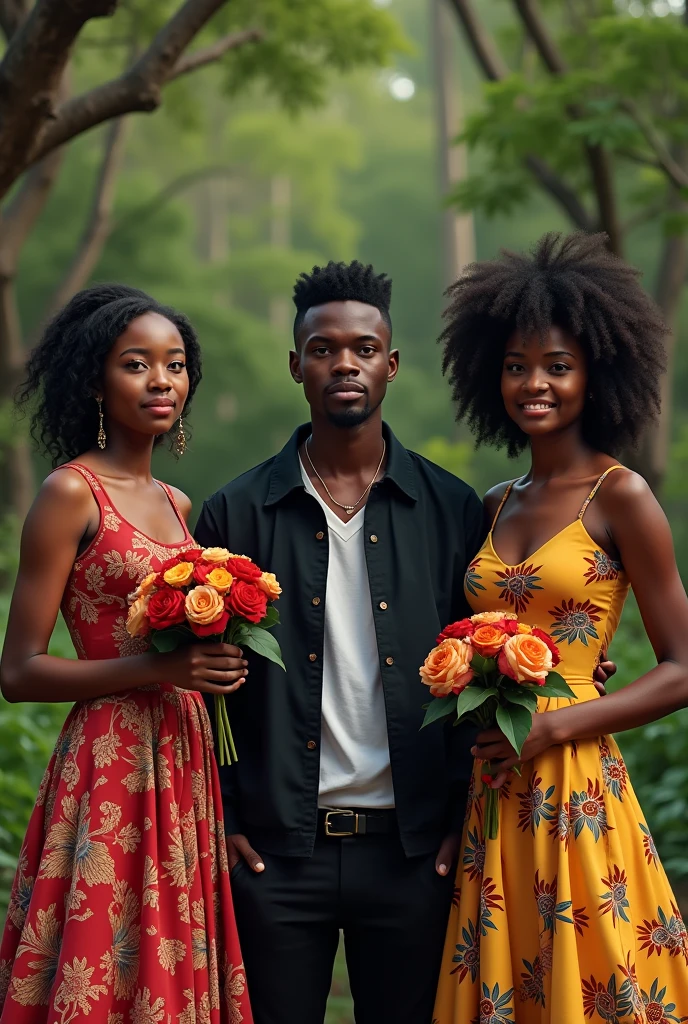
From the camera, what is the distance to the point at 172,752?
363 cm

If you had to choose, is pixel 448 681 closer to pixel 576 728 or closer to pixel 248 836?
pixel 576 728

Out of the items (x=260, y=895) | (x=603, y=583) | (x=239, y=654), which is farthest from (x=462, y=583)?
(x=260, y=895)

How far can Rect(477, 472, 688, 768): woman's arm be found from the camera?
3.46m

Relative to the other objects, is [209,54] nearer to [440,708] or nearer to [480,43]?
[480,43]

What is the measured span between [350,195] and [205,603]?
123 feet

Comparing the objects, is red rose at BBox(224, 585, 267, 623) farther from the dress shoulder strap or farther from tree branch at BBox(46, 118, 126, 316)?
tree branch at BBox(46, 118, 126, 316)

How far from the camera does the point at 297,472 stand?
4.10 meters

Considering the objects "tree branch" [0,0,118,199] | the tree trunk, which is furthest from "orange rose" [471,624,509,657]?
the tree trunk

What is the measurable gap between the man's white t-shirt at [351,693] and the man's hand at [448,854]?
225mm

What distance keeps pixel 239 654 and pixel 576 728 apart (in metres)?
0.99

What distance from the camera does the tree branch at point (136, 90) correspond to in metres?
6.29

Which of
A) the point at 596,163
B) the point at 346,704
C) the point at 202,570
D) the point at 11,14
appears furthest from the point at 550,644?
A: the point at 596,163

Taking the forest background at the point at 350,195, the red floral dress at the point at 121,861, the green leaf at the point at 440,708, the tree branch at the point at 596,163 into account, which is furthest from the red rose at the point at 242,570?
the tree branch at the point at 596,163

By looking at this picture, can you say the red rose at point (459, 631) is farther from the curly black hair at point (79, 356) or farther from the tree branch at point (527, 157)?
the tree branch at point (527, 157)
